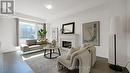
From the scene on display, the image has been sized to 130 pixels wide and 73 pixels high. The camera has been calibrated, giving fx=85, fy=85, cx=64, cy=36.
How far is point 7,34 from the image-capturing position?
559 cm

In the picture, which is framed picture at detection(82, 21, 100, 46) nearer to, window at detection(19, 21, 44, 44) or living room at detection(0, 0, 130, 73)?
living room at detection(0, 0, 130, 73)

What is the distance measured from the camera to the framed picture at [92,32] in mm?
4285

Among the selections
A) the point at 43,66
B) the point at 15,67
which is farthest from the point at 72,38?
the point at 15,67

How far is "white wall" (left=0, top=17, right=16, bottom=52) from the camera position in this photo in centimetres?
536

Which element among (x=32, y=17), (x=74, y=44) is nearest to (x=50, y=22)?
(x=32, y=17)

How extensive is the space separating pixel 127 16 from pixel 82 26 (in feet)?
7.88

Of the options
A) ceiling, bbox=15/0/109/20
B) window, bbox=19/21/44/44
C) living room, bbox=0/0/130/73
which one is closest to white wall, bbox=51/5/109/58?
living room, bbox=0/0/130/73

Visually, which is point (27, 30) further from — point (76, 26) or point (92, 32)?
point (92, 32)

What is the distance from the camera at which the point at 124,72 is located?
2.59m

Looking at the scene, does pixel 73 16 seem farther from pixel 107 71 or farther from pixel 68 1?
pixel 107 71

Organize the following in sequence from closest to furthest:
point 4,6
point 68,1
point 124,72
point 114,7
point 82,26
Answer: point 124,72 → point 114,7 → point 68,1 → point 4,6 → point 82,26

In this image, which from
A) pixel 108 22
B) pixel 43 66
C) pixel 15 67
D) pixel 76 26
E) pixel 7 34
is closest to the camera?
pixel 15 67

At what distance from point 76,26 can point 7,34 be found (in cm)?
455

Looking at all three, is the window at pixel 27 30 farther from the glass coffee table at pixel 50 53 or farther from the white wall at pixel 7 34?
the glass coffee table at pixel 50 53
